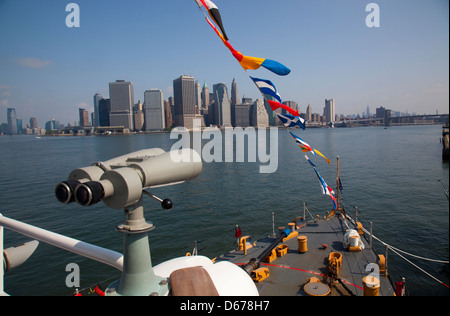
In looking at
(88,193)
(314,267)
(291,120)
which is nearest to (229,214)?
(314,267)

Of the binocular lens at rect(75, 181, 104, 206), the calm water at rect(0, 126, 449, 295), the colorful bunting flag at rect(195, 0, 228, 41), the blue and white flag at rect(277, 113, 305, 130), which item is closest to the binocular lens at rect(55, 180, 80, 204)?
the binocular lens at rect(75, 181, 104, 206)

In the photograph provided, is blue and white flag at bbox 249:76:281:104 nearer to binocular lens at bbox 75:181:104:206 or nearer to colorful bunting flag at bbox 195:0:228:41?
colorful bunting flag at bbox 195:0:228:41

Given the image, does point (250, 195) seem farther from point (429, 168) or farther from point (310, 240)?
point (429, 168)

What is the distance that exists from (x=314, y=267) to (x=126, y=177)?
32.2 ft

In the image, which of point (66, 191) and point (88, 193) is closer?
point (88, 193)

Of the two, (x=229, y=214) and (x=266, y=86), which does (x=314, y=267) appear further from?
(x=229, y=214)

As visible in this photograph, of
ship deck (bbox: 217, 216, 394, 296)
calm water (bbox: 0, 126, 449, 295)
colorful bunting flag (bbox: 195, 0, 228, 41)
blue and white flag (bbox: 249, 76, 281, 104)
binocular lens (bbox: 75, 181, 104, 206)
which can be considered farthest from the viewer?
calm water (bbox: 0, 126, 449, 295)

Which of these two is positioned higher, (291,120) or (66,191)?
(291,120)

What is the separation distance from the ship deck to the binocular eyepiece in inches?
252

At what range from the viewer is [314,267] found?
11164mm

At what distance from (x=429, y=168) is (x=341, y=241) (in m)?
50.5

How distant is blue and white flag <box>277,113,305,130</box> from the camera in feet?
39.8
